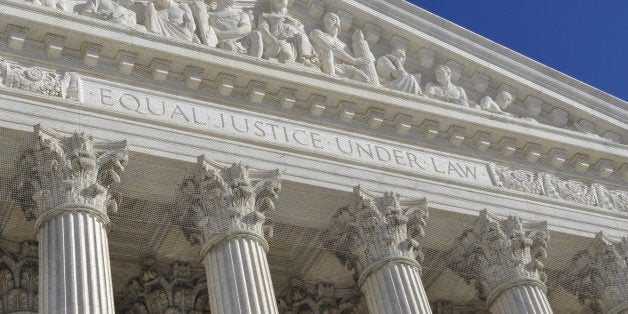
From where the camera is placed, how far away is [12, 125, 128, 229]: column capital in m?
18.2

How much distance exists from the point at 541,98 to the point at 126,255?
35.7 ft

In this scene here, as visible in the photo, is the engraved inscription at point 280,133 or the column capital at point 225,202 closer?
the column capital at point 225,202

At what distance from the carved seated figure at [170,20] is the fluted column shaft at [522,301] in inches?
327

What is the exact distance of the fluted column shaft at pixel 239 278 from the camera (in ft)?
60.4

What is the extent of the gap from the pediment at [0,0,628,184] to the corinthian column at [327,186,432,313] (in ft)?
6.95

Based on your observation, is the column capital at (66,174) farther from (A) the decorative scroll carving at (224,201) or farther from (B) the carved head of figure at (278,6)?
(B) the carved head of figure at (278,6)

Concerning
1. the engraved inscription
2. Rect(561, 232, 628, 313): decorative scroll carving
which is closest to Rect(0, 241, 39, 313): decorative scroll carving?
the engraved inscription

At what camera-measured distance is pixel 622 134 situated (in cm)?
2691

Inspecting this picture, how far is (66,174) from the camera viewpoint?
60.5ft

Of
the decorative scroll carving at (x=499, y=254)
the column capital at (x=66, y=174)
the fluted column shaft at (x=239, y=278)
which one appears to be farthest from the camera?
the decorative scroll carving at (x=499, y=254)

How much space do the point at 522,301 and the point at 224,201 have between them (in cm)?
663

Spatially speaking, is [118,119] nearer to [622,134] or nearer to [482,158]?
[482,158]

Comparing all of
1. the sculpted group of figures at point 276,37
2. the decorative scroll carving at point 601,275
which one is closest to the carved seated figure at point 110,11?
the sculpted group of figures at point 276,37

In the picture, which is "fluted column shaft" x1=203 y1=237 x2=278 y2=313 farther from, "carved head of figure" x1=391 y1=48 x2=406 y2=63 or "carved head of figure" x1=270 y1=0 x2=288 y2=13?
"carved head of figure" x1=391 y1=48 x2=406 y2=63
